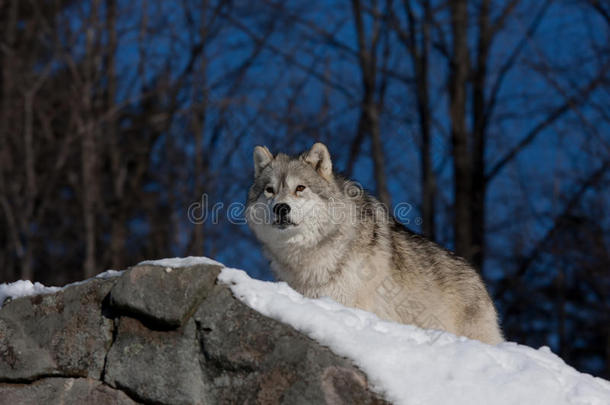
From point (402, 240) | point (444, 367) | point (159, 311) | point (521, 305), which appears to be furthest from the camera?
point (521, 305)

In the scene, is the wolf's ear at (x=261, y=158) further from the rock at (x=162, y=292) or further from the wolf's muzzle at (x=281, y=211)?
the rock at (x=162, y=292)

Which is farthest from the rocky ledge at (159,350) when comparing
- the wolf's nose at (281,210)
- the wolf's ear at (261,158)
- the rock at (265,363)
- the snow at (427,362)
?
the wolf's ear at (261,158)

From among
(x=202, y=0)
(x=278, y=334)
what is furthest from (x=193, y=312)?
(x=202, y=0)

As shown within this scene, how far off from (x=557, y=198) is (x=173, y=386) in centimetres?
1552

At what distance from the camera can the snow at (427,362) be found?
5.83m

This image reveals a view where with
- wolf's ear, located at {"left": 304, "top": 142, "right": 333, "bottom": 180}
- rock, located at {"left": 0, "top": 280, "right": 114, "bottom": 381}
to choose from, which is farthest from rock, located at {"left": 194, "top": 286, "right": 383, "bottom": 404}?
wolf's ear, located at {"left": 304, "top": 142, "right": 333, "bottom": 180}

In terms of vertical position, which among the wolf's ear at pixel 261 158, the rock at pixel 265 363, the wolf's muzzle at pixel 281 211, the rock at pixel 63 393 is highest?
the wolf's ear at pixel 261 158

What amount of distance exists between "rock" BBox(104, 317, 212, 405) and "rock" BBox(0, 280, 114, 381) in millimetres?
196

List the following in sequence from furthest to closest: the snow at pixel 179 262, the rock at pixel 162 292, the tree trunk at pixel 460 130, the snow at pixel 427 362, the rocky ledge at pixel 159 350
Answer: the tree trunk at pixel 460 130 → the snow at pixel 179 262 → the rock at pixel 162 292 → the rocky ledge at pixel 159 350 → the snow at pixel 427 362

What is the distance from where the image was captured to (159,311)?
6344 mm

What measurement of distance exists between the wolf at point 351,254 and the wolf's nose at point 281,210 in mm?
11

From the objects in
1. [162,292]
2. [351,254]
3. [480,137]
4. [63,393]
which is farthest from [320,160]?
[480,137]

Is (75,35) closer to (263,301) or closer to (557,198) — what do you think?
(557,198)

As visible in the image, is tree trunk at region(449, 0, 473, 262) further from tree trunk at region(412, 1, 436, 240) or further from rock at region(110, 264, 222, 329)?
rock at region(110, 264, 222, 329)
